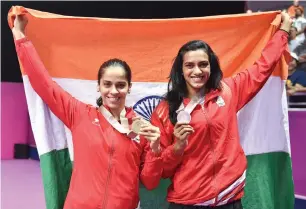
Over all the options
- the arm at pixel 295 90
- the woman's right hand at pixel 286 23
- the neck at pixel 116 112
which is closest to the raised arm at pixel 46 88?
the neck at pixel 116 112

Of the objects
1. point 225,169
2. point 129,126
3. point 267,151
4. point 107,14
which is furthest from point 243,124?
point 107,14

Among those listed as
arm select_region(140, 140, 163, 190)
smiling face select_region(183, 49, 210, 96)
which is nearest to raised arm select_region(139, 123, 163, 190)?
arm select_region(140, 140, 163, 190)

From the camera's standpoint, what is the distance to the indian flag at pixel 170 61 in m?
2.38

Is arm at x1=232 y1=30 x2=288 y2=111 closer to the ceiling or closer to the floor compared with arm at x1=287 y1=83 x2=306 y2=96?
closer to the ceiling

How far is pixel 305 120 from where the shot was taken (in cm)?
313

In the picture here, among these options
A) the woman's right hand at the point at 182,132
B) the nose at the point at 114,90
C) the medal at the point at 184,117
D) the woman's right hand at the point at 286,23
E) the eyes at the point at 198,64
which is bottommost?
the woman's right hand at the point at 182,132

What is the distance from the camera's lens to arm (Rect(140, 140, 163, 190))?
1.81m

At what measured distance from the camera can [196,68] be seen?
6.13 feet

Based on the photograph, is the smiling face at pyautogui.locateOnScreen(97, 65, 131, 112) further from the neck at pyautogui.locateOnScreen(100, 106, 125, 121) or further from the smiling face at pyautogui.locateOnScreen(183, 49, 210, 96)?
the smiling face at pyautogui.locateOnScreen(183, 49, 210, 96)

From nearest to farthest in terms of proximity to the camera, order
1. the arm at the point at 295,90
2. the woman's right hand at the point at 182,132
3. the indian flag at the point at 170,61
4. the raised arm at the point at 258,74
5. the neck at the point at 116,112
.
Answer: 1. the woman's right hand at the point at 182,132
2. the neck at the point at 116,112
3. the raised arm at the point at 258,74
4. the indian flag at the point at 170,61
5. the arm at the point at 295,90

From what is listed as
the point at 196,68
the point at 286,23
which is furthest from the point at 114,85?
the point at 286,23

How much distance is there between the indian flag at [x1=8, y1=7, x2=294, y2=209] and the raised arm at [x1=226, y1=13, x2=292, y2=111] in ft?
0.57

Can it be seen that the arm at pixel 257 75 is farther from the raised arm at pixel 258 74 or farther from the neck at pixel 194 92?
the neck at pixel 194 92

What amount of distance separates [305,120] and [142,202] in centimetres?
151
